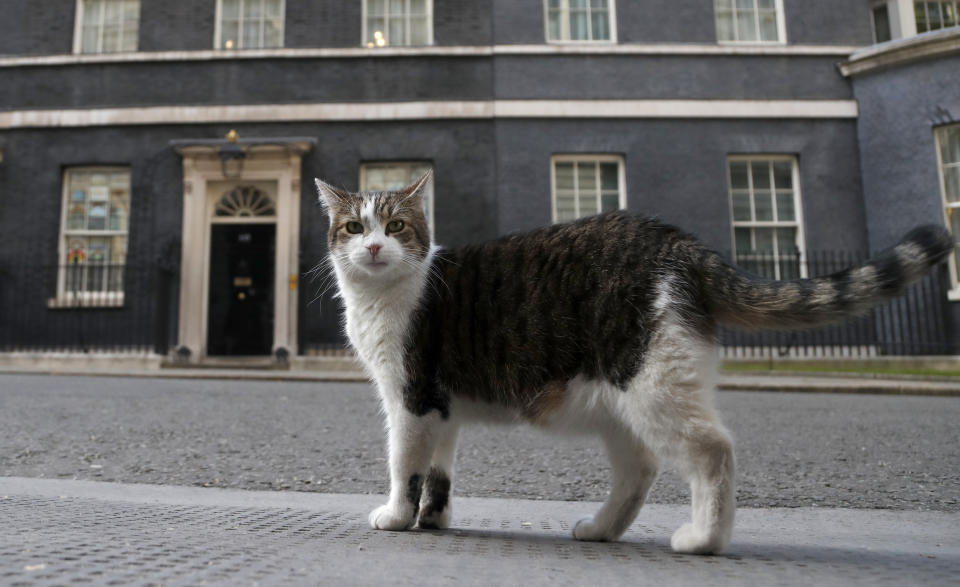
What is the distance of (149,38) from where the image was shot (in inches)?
548

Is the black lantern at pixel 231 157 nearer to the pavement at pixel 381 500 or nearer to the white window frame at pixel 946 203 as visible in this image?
the pavement at pixel 381 500

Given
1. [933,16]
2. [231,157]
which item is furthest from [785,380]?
[231,157]

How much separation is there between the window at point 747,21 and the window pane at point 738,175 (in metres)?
2.59

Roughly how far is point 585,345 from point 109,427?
433 centimetres

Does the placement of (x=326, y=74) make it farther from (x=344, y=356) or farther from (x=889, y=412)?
(x=889, y=412)

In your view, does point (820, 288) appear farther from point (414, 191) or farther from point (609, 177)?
point (609, 177)

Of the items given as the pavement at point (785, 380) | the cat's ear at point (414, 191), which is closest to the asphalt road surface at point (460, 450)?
the cat's ear at point (414, 191)

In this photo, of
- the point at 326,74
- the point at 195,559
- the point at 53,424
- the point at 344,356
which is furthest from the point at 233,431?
the point at 326,74

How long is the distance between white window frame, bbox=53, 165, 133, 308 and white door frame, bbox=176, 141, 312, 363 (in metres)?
1.18

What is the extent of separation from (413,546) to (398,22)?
13.7 meters

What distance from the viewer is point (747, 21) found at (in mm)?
13961

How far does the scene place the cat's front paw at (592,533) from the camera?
87.5 inches

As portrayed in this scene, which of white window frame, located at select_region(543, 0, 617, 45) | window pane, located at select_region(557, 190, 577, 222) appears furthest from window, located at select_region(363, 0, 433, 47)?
window pane, located at select_region(557, 190, 577, 222)

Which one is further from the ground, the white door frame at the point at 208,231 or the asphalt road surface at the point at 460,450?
the white door frame at the point at 208,231
